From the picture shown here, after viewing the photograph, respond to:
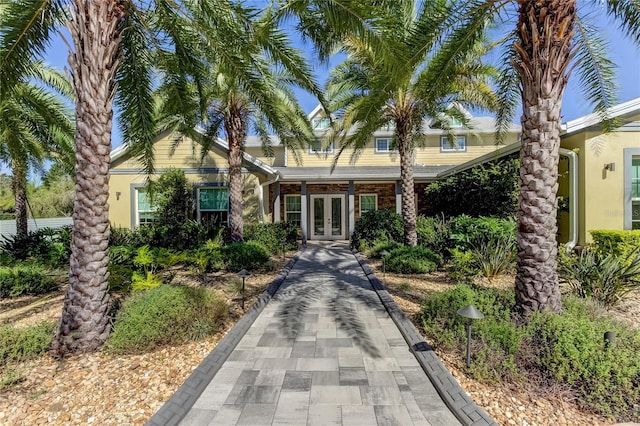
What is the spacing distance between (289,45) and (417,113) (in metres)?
6.13

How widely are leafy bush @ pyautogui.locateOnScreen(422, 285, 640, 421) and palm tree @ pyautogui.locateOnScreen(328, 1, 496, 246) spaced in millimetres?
4379

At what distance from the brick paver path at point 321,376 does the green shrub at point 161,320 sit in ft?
2.78

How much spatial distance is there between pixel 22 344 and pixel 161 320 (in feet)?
5.90

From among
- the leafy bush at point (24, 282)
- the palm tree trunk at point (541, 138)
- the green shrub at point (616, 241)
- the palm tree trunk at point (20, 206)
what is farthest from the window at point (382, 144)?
the palm tree trunk at point (20, 206)

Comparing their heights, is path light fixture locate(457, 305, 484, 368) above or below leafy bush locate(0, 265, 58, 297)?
above

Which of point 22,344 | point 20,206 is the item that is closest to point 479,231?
point 22,344

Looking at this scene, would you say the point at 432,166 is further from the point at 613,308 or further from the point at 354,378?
the point at 354,378

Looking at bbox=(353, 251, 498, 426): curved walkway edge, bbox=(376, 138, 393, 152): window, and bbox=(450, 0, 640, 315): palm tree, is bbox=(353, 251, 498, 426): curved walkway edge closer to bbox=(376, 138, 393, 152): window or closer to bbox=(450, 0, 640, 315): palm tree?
bbox=(450, 0, 640, 315): palm tree

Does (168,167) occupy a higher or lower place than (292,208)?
higher

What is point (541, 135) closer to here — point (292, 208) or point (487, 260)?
point (487, 260)

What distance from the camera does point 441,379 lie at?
3695mm

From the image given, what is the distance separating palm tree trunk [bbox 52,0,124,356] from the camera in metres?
4.40

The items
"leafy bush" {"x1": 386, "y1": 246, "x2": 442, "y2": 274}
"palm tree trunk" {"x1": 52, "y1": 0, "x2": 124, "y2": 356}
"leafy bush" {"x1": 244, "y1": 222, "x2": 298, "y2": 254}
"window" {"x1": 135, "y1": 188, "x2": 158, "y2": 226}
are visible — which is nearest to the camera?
"palm tree trunk" {"x1": 52, "y1": 0, "x2": 124, "y2": 356}

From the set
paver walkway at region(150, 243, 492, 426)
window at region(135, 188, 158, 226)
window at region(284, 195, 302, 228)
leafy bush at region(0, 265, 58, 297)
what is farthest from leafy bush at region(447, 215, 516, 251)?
window at region(135, 188, 158, 226)
